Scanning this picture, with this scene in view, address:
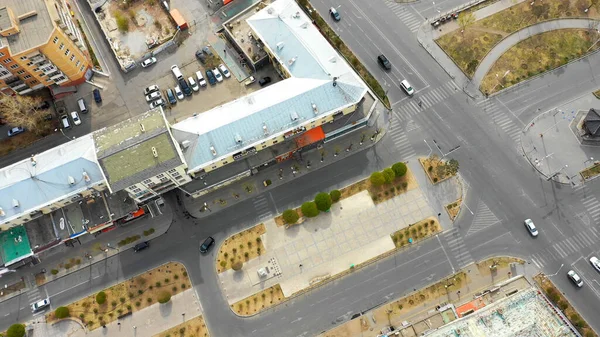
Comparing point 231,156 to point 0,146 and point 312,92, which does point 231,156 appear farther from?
point 0,146

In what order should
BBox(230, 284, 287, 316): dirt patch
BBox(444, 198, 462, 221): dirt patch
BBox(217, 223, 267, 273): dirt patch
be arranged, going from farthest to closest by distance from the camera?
1. BBox(444, 198, 462, 221): dirt patch
2. BBox(217, 223, 267, 273): dirt patch
3. BBox(230, 284, 287, 316): dirt patch

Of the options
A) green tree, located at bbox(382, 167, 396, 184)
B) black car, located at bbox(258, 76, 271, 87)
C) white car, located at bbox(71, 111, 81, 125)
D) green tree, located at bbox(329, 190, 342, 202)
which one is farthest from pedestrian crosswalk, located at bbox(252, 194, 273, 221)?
white car, located at bbox(71, 111, 81, 125)

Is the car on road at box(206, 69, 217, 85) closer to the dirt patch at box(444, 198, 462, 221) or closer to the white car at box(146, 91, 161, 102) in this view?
the white car at box(146, 91, 161, 102)

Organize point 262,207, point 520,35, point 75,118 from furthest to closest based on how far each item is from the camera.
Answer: point 520,35 → point 75,118 → point 262,207

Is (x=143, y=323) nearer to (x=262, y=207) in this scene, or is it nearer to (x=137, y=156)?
(x=262, y=207)

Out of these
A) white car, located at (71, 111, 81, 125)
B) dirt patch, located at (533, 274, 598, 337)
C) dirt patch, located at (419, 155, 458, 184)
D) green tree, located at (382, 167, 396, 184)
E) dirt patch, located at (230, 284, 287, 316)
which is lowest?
dirt patch, located at (533, 274, 598, 337)

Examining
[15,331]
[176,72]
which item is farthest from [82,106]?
[15,331]
